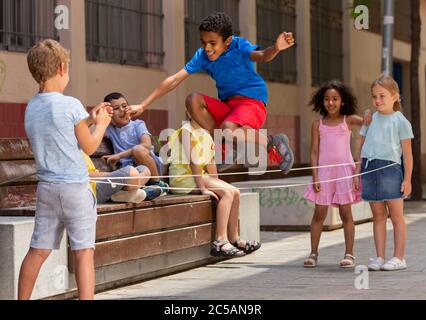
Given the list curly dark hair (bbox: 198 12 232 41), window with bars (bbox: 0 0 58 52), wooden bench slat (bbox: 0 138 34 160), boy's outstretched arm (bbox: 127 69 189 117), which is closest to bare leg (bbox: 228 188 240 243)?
boy's outstretched arm (bbox: 127 69 189 117)

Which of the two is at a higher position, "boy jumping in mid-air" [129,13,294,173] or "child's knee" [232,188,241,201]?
"boy jumping in mid-air" [129,13,294,173]

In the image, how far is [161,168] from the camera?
10.0m

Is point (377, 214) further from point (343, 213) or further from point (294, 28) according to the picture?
point (294, 28)

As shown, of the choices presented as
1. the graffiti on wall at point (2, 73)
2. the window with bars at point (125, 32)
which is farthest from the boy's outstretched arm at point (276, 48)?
the window with bars at point (125, 32)

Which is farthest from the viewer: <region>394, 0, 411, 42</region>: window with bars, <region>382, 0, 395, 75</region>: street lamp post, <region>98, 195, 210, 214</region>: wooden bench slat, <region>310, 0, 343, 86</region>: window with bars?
<region>394, 0, 411, 42</region>: window with bars

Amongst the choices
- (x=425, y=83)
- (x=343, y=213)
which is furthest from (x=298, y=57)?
(x=343, y=213)

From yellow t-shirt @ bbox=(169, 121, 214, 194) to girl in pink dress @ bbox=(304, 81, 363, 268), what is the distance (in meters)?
0.96

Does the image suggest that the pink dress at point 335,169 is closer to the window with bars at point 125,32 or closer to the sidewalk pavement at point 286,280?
the sidewalk pavement at point 286,280

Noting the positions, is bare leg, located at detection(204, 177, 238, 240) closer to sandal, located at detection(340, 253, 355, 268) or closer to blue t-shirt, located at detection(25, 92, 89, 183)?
sandal, located at detection(340, 253, 355, 268)

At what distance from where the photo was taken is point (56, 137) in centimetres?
651

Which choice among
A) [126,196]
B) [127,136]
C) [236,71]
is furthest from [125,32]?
[126,196]

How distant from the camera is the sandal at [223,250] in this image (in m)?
9.95

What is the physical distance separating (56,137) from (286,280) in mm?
3253

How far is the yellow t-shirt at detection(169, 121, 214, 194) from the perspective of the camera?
10.2 meters
